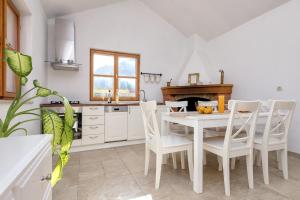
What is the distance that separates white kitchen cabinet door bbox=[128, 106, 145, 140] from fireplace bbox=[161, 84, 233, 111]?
1114 millimetres

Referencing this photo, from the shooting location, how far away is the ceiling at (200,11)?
3207 mm

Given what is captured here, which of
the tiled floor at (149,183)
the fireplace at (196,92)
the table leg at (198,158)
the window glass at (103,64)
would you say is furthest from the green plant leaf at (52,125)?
the fireplace at (196,92)

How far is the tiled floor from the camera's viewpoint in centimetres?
168

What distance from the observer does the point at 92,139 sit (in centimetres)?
326

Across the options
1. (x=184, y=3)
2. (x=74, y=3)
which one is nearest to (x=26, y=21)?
(x=74, y=3)

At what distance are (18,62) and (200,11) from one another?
13.3 feet

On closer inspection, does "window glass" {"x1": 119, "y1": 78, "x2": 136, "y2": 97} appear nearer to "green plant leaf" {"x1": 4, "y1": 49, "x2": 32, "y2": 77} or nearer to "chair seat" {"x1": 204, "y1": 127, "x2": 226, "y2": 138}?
"chair seat" {"x1": 204, "y1": 127, "x2": 226, "y2": 138}

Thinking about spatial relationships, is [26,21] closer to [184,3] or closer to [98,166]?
[98,166]

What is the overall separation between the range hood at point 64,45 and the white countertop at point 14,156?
269cm

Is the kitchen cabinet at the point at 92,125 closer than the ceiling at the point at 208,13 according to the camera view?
Yes

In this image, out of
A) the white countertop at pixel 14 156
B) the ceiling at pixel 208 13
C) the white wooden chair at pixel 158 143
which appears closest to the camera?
the white countertop at pixel 14 156

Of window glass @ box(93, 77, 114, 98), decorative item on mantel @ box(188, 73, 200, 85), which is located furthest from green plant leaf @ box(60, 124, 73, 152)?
decorative item on mantel @ box(188, 73, 200, 85)

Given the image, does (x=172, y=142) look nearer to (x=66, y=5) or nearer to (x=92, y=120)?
(x=92, y=120)

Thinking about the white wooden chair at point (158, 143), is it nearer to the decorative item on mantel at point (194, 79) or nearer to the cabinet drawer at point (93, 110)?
the cabinet drawer at point (93, 110)
